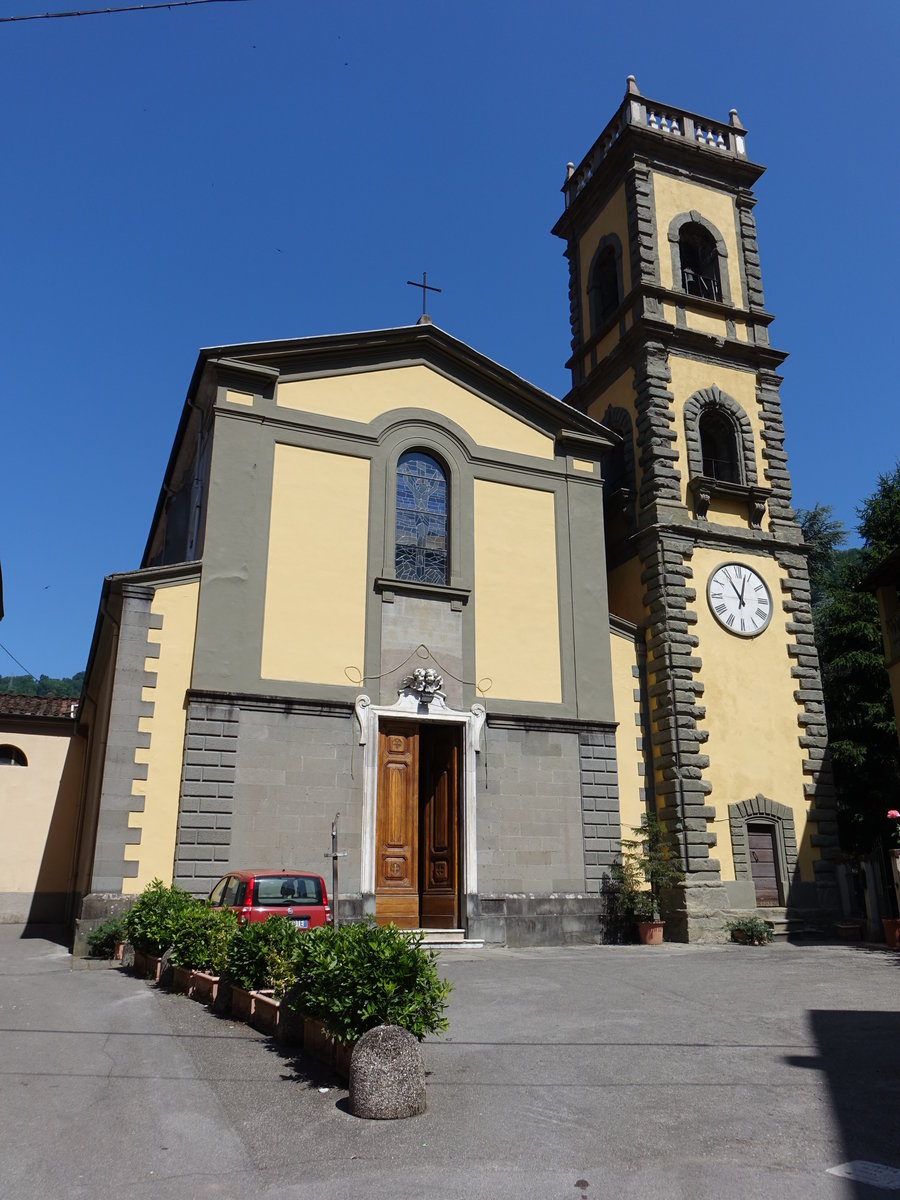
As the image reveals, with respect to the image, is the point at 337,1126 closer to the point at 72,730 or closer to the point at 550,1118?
the point at 550,1118

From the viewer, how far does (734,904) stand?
17906 mm

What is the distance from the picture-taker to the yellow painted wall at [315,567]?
53.7 ft

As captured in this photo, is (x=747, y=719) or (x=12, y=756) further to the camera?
(x=12, y=756)

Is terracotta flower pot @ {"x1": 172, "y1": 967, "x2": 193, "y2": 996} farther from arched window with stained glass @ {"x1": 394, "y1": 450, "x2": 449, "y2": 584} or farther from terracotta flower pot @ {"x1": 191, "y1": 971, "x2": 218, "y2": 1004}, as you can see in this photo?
arched window with stained glass @ {"x1": 394, "y1": 450, "x2": 449, "y2": 584}

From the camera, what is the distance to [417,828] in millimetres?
16641

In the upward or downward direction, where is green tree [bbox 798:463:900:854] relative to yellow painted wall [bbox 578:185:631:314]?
downward

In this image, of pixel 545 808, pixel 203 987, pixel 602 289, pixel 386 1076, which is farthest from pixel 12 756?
pixel 386 1076

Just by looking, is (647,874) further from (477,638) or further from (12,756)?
(12,756)

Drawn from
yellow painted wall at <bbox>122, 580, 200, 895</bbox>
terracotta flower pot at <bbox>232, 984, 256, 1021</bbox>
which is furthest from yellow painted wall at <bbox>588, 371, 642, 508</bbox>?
terracotta flower pot at <bbox>232, 984, 256, 1021</bbox>

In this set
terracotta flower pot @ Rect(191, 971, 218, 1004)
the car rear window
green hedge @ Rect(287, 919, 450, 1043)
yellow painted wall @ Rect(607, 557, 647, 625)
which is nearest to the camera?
green hedge @ Rect(287, 919, 450, 1043)

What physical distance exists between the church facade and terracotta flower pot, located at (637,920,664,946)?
2.87 feet

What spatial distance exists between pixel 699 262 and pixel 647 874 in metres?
15.5

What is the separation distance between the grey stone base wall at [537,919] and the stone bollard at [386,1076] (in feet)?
32.9

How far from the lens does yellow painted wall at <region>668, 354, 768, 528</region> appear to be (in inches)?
824
